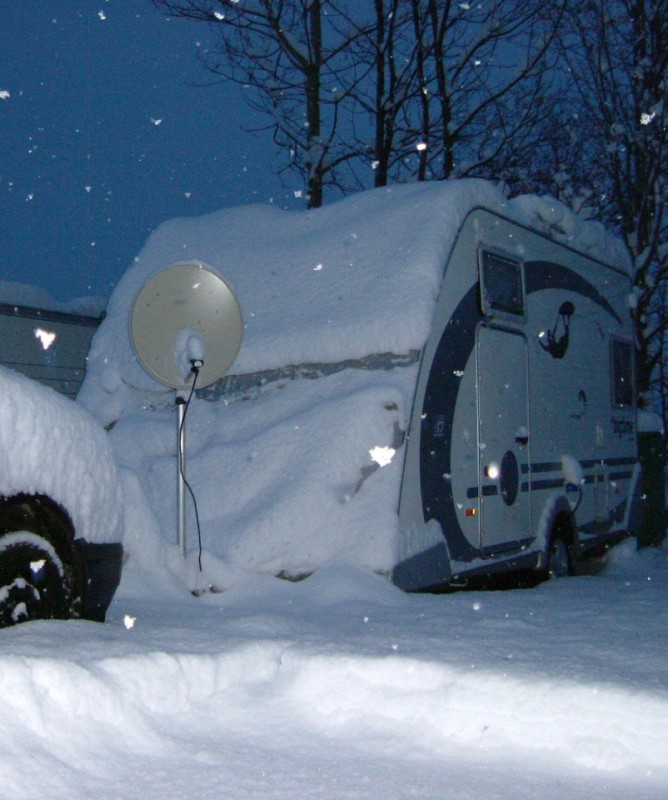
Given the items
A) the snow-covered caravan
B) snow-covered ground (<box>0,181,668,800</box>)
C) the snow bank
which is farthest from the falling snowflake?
the snow bank

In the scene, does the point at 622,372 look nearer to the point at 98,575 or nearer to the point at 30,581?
the point at 98,575

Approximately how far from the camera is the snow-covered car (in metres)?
4.68

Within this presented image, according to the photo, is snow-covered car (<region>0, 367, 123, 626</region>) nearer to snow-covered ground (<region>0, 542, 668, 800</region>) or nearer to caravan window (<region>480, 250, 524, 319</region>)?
snow-covered ground (<region>0, 542, 668, 800</region>)

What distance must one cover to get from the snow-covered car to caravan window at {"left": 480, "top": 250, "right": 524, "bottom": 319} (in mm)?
3548

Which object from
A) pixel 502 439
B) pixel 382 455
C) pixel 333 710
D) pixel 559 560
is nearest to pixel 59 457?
pixel 333 710

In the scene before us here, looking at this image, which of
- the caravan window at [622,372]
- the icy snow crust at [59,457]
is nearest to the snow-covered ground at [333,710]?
the icy snow crust at [59,457]

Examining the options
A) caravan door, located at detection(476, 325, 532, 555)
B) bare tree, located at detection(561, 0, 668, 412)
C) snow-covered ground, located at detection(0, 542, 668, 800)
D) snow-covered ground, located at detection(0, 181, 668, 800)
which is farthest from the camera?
bare tree, located at detection(561, 0, 668, 412)

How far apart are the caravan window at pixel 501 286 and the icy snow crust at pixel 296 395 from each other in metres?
0.43

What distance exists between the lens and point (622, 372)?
37.8 feet

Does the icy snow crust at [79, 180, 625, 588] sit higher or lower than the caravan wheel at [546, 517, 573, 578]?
higher

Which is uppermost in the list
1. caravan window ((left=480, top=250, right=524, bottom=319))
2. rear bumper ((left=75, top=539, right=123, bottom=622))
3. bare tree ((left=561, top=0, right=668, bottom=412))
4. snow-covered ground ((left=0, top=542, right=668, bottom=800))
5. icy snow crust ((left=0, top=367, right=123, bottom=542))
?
bare tree ((left=561, top=0, right=668, bottom=412))

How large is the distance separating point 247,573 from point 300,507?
1.78 feet

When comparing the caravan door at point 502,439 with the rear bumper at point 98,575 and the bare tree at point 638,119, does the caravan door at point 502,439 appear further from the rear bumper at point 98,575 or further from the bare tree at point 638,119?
the bare tree at point 638,119

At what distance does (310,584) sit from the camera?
21.7ft
